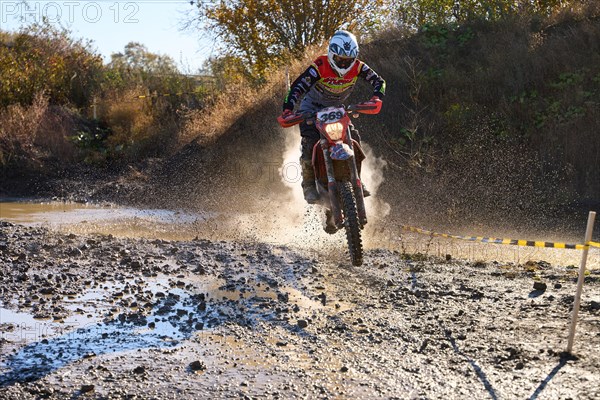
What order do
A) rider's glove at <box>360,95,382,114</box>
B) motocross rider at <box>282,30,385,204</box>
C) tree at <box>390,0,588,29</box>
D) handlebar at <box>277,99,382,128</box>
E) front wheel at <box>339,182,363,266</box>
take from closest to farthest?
front wheel at <box>339,182,363,266</box>, motocross rider at <box>282,30,385,204</box>, handlebar at <box>277,99,382,128</box>, rider's glove at <box>360,95,382,114</box>, tree at <box>390,0,588,29</box>

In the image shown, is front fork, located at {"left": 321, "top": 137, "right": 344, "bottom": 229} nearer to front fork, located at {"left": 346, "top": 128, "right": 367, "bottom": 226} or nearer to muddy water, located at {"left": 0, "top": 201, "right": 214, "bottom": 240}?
front fork, located at {"left": 346, "top": 128, "right": 367, "bottom": 226}

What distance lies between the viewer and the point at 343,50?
8633 mm

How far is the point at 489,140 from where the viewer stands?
1642 cm

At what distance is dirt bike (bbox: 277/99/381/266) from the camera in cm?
824

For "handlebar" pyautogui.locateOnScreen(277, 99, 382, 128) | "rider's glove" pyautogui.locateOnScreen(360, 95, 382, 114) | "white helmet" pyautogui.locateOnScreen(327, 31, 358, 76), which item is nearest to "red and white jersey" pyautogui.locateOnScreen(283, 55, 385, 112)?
"handlebar" pyautogui.locateOnScreen(277, 99, 382, 128)

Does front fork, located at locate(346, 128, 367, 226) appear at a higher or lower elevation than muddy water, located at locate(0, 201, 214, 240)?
higher

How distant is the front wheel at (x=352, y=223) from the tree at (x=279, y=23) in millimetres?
15479

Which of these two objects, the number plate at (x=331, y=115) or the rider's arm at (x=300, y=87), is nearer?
the number plate at (x=331, y=115)

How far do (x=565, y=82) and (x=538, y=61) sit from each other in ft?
3.40

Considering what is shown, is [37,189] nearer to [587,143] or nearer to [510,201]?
[510,201]

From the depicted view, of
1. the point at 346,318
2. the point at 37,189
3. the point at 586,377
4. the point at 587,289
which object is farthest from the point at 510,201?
the point at 37,189

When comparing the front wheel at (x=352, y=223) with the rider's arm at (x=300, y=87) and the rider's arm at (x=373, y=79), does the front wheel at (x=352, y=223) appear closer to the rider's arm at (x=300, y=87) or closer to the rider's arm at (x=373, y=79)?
the rider's arm at (x=300, y=87)

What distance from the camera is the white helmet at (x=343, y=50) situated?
863 cm

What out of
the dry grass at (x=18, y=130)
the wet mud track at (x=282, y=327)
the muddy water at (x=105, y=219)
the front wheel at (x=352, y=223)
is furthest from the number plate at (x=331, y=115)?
the dry grass at (x=18, y=130)
